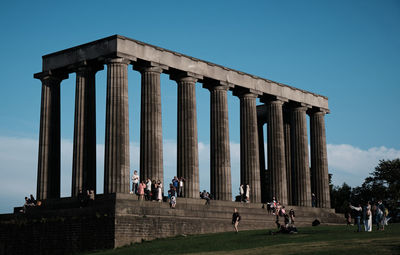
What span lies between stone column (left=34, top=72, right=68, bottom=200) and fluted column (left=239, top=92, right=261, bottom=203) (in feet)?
65.8

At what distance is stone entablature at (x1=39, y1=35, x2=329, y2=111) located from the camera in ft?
215

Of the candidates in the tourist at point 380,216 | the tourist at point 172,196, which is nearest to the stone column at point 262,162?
the tourist at point 172,196

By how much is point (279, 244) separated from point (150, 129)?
24.0 metres

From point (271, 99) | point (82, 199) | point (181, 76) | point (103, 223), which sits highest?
point (181, 76)

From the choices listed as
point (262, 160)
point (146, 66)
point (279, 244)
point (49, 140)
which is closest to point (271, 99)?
point (262, 160)

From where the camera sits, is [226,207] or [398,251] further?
[226,207]

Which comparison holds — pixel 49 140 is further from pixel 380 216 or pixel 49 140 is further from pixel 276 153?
pixel 380 216

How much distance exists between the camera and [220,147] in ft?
243

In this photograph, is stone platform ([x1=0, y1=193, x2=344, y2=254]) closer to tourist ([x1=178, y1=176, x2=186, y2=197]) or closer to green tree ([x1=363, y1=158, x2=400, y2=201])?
tourist ([x1=178, y1=176, x2=186, y2=197])

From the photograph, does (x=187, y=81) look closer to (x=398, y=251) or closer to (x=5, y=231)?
(x=5, y=231)

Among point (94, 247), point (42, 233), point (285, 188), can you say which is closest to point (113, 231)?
point (94, 247)

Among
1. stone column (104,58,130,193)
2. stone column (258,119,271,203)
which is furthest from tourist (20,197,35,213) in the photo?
stone column (258,119,271,203)

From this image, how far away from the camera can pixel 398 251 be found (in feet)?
126

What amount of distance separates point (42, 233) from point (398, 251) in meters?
31.6
